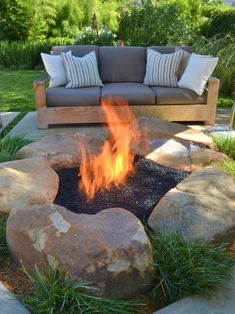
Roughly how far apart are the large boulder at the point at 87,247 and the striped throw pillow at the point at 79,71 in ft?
10.3

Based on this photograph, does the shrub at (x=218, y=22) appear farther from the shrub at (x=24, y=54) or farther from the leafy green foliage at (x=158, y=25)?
the shrub at (x=24, y=54)

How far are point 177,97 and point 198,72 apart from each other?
41 cm

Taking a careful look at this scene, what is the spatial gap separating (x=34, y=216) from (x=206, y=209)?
102cm

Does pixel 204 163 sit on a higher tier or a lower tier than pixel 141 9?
lower

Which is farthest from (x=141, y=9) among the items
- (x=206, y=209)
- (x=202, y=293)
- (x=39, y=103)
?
(x=202, y=293)

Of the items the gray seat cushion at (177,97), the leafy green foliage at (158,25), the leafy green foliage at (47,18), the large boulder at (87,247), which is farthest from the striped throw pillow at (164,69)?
the leafy green foliage at (47,18)

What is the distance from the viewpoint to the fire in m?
2.77

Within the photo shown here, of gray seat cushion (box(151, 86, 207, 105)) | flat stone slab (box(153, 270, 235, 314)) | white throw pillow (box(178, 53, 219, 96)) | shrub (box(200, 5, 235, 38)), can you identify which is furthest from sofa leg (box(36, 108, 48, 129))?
shrub (box(200, 5, 235, 38))

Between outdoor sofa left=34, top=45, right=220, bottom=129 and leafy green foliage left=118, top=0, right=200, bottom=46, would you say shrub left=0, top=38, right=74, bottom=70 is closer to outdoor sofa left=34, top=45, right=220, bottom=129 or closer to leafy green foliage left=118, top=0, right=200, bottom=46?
leafy green foliage left=118, top=0, right=200, bottom=46

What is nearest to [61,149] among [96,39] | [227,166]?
[227,166]

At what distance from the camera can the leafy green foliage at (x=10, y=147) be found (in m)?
3.16

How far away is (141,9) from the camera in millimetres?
7930

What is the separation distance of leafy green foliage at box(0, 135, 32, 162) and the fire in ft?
2.09

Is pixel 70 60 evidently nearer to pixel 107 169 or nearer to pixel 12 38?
pixel 107 169
